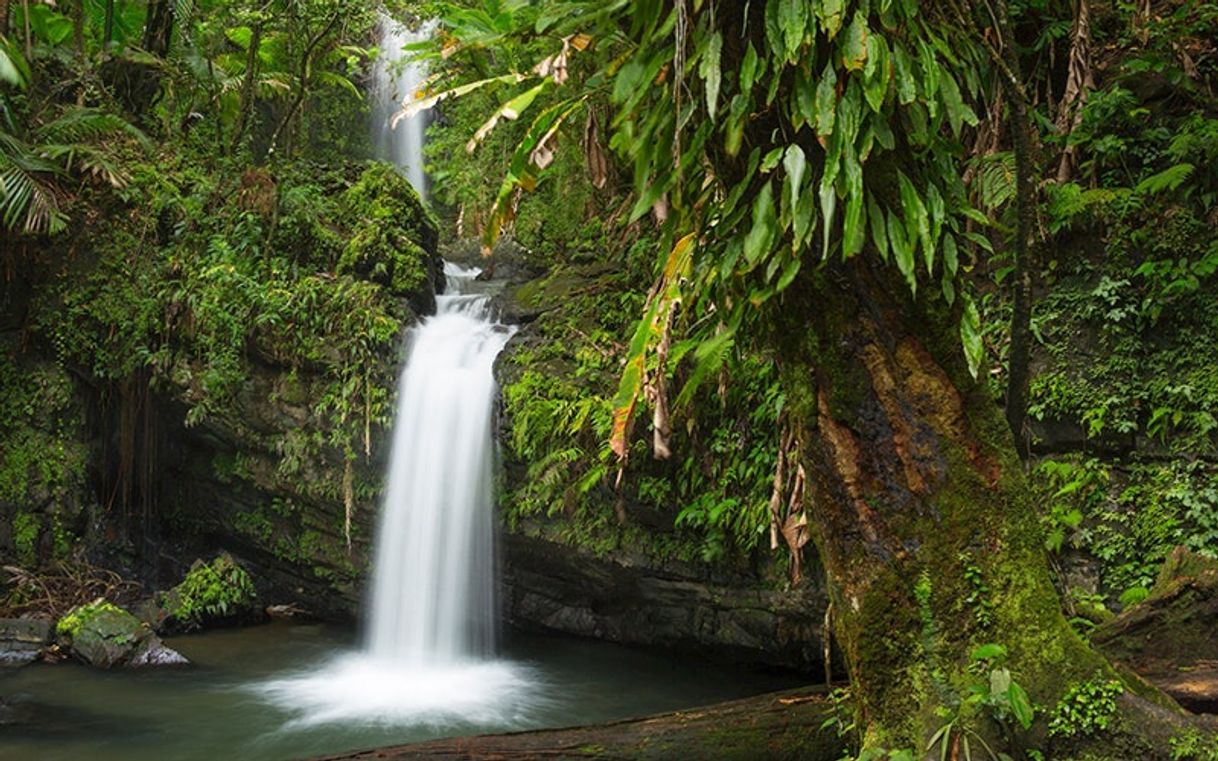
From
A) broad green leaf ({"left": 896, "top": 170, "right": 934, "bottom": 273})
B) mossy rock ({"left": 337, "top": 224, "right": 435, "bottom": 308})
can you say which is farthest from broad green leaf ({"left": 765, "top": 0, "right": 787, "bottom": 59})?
mossy rock ({"left": 337, "top": 224, "right": 435, "bottom": 308})

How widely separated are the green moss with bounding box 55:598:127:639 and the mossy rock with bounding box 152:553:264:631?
57 cm

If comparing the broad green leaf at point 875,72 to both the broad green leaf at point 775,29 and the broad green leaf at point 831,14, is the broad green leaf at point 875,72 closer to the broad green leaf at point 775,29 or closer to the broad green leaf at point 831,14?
the broad green leaf at point 831,14

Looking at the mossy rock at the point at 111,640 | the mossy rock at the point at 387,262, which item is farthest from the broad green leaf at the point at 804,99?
the mossy rock at the point at 111,640

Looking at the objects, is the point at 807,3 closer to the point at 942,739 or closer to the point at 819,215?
the point at 819,215

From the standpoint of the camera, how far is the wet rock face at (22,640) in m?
7.36

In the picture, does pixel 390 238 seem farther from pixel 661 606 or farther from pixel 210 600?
pixel 661 606

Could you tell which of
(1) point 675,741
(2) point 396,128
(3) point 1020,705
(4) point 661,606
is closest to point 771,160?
(3) point 1020,705

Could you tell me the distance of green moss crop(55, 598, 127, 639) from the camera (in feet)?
24.8

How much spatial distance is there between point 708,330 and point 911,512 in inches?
55.8

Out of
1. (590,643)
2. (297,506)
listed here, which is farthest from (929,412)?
(297,506)

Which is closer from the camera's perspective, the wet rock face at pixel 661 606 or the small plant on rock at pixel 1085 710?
the small plant on rock at pixel 1085 710

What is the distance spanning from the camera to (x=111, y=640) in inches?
290

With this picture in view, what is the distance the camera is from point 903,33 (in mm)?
2826

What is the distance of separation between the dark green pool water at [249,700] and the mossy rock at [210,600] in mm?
263
